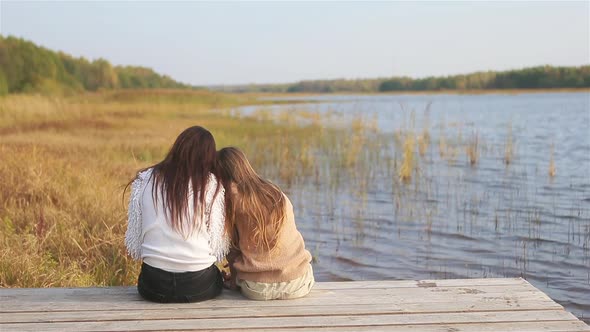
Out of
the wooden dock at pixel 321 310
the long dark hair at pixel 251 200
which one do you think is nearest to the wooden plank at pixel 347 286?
the wooden dock at pixel 321 310

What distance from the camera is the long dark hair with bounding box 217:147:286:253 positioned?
3766 mm

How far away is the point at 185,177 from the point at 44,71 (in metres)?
24.4

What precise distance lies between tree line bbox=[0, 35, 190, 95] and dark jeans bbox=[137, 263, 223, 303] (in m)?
19.4

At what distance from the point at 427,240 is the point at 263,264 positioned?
4.60 meters

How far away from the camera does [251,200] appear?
149 inches

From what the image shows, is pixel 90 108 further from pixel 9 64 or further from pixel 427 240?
pixel 427 240

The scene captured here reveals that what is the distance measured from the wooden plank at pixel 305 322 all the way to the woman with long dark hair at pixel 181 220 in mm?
290

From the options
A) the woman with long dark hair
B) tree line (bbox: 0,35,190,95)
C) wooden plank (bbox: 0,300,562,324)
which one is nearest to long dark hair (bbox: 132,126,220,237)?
the woman with long dark hair

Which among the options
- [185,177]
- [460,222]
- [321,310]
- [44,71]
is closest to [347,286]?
[321,310]

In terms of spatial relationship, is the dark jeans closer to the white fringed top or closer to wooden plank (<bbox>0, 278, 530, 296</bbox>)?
the white fringed top

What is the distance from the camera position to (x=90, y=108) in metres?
18.8

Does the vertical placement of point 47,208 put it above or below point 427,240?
above

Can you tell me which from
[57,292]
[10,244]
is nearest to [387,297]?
[57,292]

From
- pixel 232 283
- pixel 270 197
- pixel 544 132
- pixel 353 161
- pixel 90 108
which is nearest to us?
pixel 270 197
